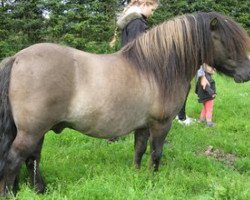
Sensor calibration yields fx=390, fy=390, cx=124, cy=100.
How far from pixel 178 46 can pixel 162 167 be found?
1.69 metres

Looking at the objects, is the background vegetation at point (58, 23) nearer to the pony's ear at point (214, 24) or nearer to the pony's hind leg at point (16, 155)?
the pony's ear at point (214, 24)

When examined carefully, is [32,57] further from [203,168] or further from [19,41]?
[19,41]

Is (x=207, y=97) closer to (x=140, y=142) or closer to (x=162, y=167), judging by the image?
(x=162, y=167)

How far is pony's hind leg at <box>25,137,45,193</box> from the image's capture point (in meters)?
4.50

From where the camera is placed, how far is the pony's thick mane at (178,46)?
477 cm

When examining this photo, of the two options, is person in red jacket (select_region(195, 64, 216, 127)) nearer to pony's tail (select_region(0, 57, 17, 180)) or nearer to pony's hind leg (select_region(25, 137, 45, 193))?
pony's hind leg (select_region(25, 137, 45, 193))

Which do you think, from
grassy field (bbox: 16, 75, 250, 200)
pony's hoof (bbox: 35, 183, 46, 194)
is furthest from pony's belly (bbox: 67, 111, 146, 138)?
pony's hoof (bbox: 35, 183, 46, 194)

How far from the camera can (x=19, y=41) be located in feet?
53.2

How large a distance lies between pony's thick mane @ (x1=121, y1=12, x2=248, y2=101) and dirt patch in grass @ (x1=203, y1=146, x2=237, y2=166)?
1.99 meters

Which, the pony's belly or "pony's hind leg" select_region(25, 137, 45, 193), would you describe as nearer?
the pony's belly

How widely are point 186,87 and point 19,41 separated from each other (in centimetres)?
1255

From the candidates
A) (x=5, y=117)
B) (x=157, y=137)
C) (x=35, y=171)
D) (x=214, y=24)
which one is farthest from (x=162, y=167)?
(x=5, y=117)

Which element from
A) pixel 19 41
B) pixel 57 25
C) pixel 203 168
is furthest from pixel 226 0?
pixel 203 168

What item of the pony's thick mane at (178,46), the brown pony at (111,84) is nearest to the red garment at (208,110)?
the brown pony at (111,84)
